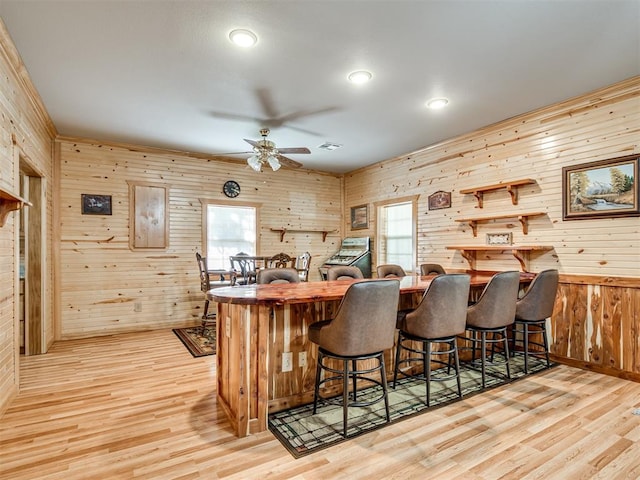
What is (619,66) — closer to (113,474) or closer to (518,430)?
(518,430)

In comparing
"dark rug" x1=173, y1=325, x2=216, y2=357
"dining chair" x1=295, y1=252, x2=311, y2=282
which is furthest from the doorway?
"dining chair" x1=295, y1=252, x2=311, y2=282

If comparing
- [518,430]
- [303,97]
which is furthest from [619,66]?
[518,430]

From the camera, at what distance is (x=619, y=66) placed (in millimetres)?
3025

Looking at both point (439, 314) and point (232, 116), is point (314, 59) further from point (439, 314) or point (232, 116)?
point (439, 314)

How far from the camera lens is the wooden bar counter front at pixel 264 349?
231 cm

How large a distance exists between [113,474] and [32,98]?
362cm

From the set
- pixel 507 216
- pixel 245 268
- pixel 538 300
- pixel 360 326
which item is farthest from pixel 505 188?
pixel 245 268

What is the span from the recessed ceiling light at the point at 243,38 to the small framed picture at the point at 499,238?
3.55 metres

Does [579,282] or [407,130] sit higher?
[407,130]

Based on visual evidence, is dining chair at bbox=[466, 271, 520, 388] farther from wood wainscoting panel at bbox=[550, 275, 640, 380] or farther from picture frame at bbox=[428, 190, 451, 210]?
picture frame at bbox=[428, 190, 451, 210]

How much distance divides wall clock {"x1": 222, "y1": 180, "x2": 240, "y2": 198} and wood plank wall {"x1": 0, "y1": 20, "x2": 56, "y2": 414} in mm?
2699

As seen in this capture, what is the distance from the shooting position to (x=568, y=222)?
12.2 ft

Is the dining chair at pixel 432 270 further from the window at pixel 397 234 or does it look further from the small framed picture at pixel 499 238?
the window at pixel 397 234

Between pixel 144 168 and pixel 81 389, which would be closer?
pixel 81 389
